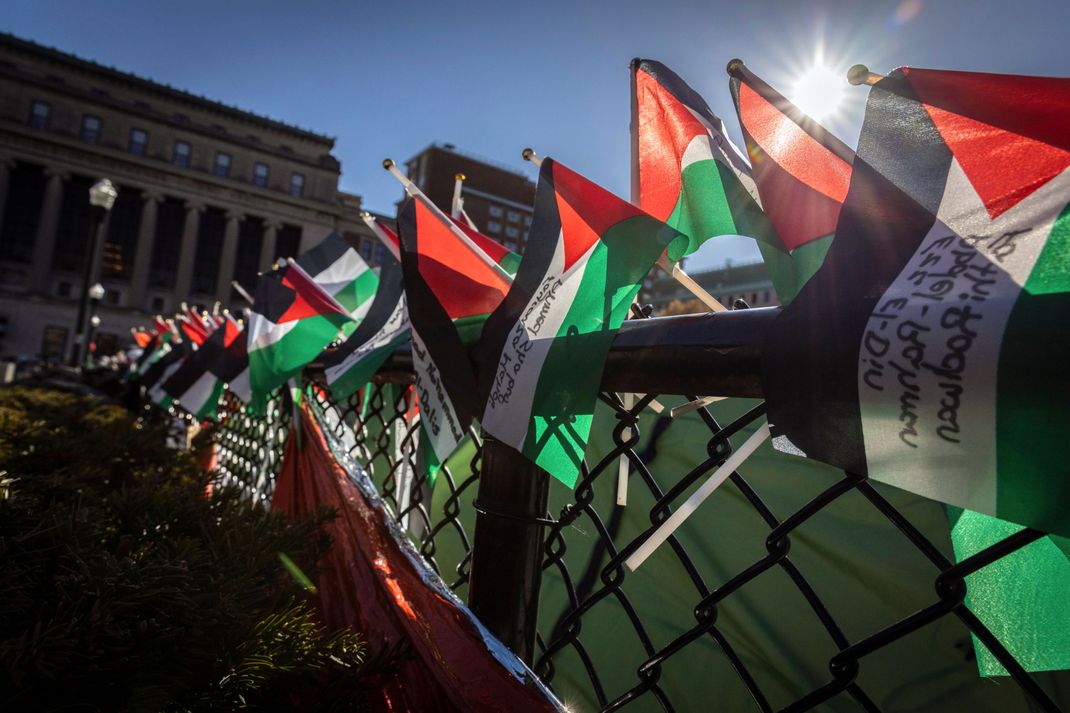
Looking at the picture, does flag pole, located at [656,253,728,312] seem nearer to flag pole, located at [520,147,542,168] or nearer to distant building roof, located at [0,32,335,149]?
flag pole, located at [520,147,542,168]

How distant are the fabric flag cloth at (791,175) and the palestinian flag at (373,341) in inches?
36.8

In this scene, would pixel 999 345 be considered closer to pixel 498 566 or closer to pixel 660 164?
pixel 498 566

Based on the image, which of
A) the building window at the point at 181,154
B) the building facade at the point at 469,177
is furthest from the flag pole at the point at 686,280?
the building window at the point at 181,154

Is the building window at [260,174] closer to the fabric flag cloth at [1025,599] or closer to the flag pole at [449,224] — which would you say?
the flag pole at [449,224]

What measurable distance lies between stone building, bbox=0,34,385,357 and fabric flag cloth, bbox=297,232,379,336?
5019 centimetres

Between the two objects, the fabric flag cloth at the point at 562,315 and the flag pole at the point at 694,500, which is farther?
the fabric flag cloth at the point at 562,315

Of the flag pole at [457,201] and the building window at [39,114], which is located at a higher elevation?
the building window at [39,114]

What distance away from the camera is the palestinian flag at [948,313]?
53 cm

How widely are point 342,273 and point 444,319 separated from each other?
3185 mm

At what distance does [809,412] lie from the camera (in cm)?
67

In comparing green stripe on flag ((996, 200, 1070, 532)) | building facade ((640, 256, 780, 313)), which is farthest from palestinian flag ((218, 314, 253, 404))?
building facade ((640, 256, 780, 313))

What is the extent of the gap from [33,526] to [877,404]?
1.18 metres

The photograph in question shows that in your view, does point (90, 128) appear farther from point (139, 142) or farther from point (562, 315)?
point (562, 315)

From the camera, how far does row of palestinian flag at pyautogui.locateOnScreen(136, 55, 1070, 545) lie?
546 millimetres
